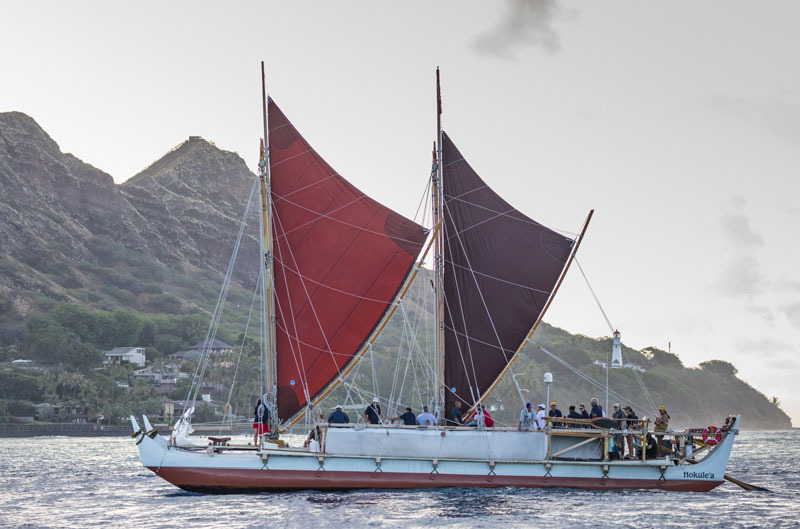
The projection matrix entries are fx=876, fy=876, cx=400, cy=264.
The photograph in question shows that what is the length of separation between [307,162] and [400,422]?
11686 millimetres

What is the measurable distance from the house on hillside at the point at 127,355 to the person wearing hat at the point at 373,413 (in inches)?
6163

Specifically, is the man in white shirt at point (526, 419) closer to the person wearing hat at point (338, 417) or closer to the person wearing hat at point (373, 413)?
the person wearing hat at point (373, 413)

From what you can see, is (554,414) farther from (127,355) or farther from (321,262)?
(127,355)

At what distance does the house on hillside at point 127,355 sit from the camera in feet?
602

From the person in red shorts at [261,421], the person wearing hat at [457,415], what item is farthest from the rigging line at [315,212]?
the person wearing hat at [457,415]

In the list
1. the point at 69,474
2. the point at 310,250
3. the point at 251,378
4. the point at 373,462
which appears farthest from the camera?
the point at 251,378

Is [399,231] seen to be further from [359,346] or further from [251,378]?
[251,378]

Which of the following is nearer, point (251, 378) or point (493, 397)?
point (251, 378)

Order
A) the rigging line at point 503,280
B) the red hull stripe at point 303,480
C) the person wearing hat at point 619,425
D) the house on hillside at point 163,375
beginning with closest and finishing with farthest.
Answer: the red hull stripe at point 303,480 → the person wearing hat at point 619,425 → the rigging line at point 503,280 → the house on hillside at point 163,375

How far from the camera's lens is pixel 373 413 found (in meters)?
33.8

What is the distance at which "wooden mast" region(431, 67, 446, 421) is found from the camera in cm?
3719

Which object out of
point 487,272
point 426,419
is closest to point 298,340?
point 426,419

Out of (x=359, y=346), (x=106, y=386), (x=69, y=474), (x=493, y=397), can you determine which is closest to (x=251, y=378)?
(x=106, y=386)

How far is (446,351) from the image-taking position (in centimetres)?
3803
